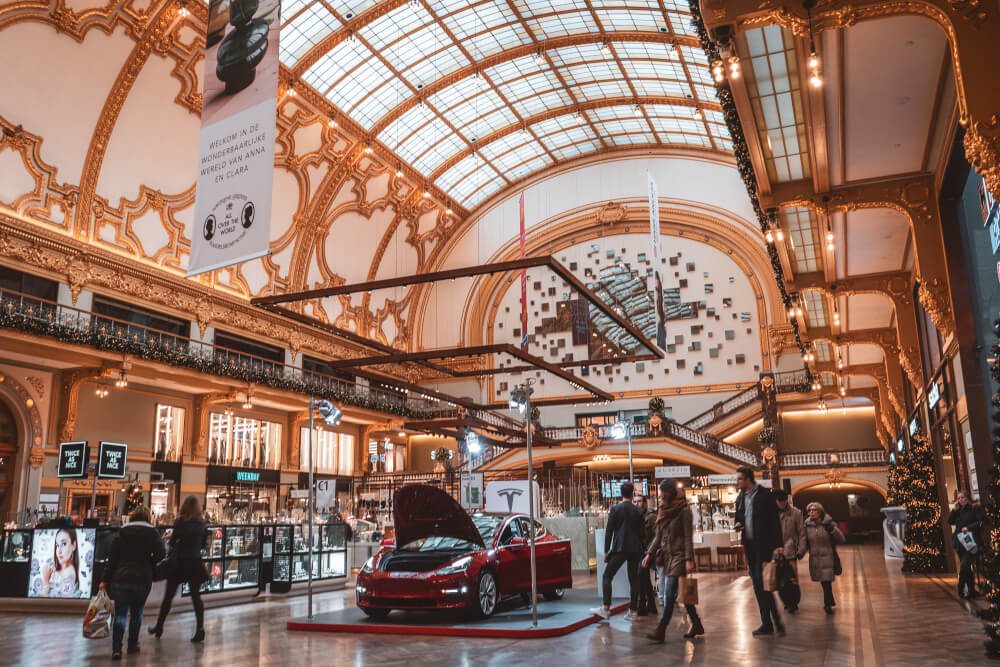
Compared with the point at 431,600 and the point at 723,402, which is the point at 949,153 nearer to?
the point at 431,600

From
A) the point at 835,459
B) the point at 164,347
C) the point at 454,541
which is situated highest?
the point at 164,347

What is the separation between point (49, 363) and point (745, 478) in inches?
712

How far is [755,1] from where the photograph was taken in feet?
22.4

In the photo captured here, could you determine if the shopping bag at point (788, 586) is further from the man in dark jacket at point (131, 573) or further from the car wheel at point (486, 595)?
the man in dark jacket at point (131, 573)

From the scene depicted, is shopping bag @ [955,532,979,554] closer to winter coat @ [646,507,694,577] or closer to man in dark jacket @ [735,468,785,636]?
man in dark jacket @ [735,468,785,636]

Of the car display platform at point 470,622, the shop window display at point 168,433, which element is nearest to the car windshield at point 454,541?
the car display platform at point 470,622

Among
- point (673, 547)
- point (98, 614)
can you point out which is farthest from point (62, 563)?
point (673, 547)

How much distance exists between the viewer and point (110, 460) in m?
13.2

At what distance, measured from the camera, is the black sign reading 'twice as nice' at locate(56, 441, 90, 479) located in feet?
41.7

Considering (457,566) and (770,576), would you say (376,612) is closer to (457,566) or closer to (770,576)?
(457,566)

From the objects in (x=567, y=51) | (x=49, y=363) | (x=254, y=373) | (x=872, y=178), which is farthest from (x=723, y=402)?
(x=49, y=363)

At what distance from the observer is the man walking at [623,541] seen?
28.7ft

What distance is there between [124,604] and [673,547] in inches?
194

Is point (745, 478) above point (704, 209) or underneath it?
underneath
